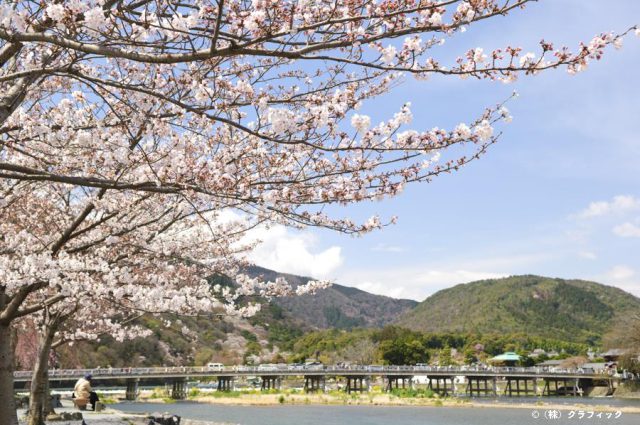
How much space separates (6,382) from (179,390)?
63782mm

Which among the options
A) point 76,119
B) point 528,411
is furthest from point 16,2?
point 528,411

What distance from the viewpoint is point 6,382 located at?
777 centimetres

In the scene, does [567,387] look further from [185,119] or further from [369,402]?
[185,119]

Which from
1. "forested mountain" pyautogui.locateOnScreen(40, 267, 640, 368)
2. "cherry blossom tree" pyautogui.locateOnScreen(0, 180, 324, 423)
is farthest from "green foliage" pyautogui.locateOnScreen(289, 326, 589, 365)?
"cherry blossom tree" pyautogui.locateOnScreen(0, 180, 324, 423)

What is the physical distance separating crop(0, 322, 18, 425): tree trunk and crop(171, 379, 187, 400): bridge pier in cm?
5777

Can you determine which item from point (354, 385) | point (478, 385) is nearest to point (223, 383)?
point (354, 385)

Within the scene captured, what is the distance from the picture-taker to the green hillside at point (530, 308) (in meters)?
150

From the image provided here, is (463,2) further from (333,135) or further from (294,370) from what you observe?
(294,370)

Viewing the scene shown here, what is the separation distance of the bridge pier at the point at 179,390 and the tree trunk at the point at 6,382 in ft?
190

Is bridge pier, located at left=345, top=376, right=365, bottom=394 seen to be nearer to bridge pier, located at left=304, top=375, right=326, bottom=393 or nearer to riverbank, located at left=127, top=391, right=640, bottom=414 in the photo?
bridge pier, located at left=304, top=375, right=326, bottom=393

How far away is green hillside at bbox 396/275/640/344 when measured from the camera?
5891 inches

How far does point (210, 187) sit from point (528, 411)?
41986mm

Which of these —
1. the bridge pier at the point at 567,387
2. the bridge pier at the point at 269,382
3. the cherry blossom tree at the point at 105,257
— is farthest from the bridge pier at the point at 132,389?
the cherry blossom tree at the point at 105,257

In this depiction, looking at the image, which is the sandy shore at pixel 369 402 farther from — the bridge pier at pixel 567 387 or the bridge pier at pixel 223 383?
the bridge pier at pixel 567 387
